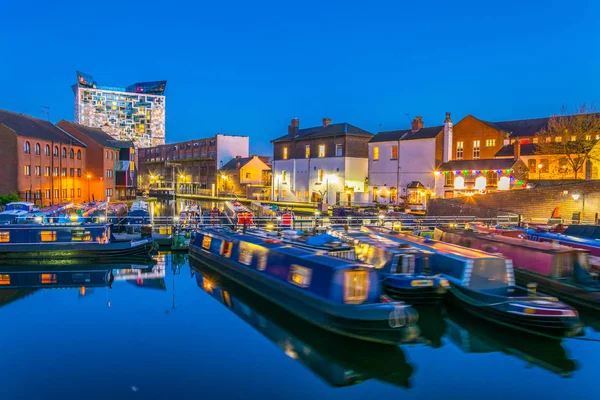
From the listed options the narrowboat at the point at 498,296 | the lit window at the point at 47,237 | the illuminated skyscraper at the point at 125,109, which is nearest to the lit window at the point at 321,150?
the lit window at the point at 47,237

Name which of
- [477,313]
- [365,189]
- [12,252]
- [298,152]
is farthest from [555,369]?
[298,152]

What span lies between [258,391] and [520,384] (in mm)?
5639

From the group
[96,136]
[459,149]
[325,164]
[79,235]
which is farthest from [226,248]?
[96,136]

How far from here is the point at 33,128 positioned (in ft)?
147

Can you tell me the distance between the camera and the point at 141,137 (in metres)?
185

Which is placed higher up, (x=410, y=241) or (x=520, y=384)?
(x=410, y=241)

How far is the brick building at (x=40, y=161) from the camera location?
39.6 m

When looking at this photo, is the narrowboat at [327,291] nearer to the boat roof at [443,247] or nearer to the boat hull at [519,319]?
the boat hull at [519,319]

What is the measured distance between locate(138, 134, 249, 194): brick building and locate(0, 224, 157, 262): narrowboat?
1882 inches

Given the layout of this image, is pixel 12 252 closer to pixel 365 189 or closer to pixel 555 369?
pixel 555 369

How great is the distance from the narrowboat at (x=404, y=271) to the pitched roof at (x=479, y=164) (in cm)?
2289

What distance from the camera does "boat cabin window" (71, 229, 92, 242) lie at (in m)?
22.8

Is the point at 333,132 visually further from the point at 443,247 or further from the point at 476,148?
the point at 443,247

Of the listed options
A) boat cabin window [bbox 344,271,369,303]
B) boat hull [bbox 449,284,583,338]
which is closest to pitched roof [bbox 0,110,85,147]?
boat cabin window [bbox 344,271,369,303]
